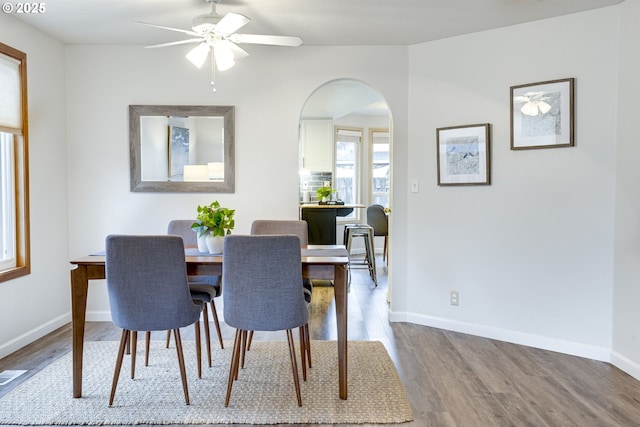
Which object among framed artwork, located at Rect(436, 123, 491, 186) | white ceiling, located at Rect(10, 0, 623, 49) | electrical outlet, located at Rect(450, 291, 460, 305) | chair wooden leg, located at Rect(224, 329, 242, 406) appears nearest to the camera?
chair wooden leg, located at Rect(224, 329, 242, 406)

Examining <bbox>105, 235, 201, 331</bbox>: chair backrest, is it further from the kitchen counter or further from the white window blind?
the kitchen counter

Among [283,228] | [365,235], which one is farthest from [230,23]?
[365,235]

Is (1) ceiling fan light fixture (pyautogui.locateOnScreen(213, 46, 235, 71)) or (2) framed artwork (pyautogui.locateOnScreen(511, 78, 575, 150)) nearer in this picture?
(1) ceiling fan light fixture (pyautogui.locateOnScreen(213, 46, 235, 71))

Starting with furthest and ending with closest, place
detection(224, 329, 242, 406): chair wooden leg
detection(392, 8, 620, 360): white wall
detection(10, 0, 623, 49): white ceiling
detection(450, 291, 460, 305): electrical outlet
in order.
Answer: detection(450, 291, 460, 305): electrical outlet
detection(392, 8, 620, 360): white wall
detection(10, 0, 623, 49): white ceiling
detection(224, 329, 242, 406): chair wooden leg

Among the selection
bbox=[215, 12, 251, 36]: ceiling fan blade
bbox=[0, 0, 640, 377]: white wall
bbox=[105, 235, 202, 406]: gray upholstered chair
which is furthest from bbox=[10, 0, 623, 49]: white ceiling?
bbox=[105, 235, 202, 406]: gray upholstered chair

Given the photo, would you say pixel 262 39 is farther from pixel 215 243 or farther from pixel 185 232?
pixel 185 232

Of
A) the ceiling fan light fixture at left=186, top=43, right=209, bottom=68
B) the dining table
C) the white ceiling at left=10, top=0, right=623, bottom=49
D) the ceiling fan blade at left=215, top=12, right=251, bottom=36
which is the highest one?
the white ceiling at left=10, top=0, right=623, bottom=49

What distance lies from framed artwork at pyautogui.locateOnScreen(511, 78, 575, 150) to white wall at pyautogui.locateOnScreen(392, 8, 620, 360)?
0.19 ft

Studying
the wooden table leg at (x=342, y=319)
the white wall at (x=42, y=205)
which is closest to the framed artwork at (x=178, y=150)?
the white wall at (x=42, y=205)

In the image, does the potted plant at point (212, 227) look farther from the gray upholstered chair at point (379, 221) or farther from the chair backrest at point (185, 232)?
the gray upholstered chair at point (379, 221)

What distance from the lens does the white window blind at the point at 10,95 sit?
9.91ft

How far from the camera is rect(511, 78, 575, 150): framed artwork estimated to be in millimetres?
3064

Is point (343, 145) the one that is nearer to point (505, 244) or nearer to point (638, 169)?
point (505, 244)

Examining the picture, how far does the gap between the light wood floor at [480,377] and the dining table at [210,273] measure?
0.47 metres
